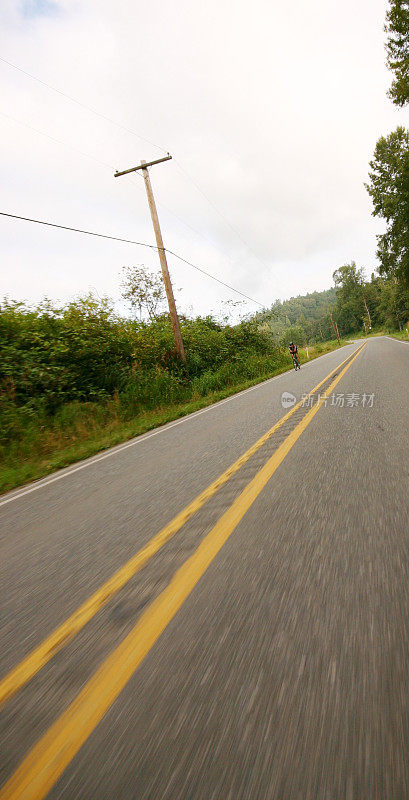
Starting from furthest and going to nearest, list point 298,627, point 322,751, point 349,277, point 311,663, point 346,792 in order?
point 349,277, point 298,627, point 311,663, point 322,751, point 346,792

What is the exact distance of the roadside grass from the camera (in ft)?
19.5

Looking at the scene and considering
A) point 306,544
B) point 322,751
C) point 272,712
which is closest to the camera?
point 322,751

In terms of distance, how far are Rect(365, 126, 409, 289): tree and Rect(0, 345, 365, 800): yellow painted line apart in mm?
30003

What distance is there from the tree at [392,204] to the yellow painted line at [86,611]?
29.5 metres

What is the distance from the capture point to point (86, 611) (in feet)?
6.05

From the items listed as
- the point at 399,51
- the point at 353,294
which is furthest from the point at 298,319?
the point at 399,51

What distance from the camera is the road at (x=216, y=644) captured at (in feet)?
3.35

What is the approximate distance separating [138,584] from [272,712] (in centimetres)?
101

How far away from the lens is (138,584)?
199 cm

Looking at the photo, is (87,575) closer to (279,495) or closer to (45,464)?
(279,495)

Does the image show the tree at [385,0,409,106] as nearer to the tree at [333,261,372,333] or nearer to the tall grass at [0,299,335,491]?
the tall grass at [0,299,335,491]

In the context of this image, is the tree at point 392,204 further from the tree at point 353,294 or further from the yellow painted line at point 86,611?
the tree at point 353,294

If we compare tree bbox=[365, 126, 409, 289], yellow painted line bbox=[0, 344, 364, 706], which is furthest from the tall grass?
tree bbox=[365, 126, 409, 289]

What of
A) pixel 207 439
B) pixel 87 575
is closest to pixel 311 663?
pixel 87 575
